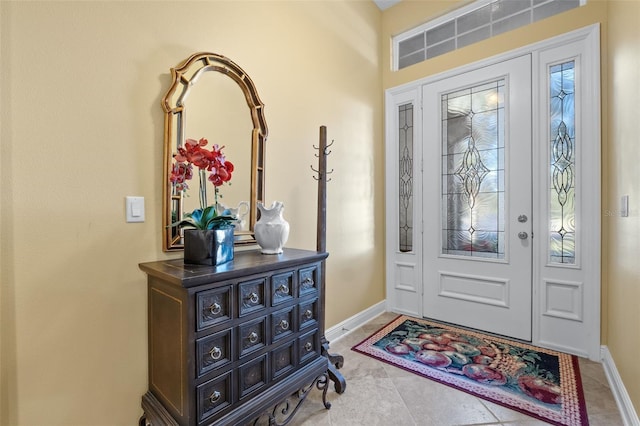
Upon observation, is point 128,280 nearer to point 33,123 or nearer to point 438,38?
point 33,123

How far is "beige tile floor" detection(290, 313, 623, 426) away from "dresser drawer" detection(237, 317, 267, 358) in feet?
2.00

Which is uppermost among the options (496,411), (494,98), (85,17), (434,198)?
(494,98)

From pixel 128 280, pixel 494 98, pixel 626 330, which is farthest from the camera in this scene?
pixel 494 98

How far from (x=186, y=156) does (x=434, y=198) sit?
239cm

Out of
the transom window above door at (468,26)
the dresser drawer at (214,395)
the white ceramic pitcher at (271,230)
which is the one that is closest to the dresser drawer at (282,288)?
the white ceramic pitcher at (271,230)

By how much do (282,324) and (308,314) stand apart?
0.20m

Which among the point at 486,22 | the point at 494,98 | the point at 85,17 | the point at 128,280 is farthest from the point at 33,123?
the point at 486,22

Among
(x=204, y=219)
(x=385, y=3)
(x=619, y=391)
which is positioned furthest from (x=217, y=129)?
(x=619, y=391)

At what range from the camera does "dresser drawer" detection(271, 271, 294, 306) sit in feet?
4.89

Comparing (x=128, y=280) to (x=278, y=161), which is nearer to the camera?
(x=128, y=280)

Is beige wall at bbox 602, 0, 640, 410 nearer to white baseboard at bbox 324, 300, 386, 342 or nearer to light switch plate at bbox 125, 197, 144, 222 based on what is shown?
white baseboard at bbox 324, 300, 386, 342

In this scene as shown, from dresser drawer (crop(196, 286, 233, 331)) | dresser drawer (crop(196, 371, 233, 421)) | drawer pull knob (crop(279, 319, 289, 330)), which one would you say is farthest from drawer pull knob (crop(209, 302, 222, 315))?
drawer pull knob (crop(279, 319, 289, 330))

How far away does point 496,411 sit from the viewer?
1.71 metres

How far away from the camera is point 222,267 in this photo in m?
1.35
